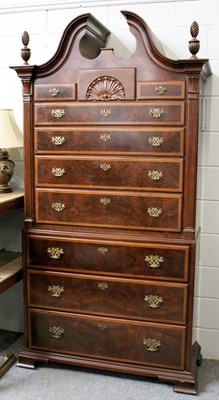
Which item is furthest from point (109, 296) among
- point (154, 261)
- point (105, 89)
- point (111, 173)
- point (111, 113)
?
point (105, 89)

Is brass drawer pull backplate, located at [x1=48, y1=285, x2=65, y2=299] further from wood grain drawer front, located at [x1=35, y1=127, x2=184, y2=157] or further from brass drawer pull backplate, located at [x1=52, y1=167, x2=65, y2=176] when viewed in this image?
wood grain drawer front, located at [x1=35, y1=127, x2=184, y2=157]

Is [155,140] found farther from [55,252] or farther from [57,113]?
[55,252]

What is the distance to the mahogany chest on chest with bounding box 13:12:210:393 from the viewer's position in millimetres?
2406

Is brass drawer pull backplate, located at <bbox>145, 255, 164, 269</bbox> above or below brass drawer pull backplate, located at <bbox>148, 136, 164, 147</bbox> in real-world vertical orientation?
below

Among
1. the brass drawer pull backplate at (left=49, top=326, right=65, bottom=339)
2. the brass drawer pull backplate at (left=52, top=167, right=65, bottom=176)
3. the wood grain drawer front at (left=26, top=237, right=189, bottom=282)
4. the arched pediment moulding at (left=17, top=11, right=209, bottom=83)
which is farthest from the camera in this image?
the brass drawer pull backplate at (left=49, top=326, right=65, bottom=339)

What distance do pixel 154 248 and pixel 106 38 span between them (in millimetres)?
1365

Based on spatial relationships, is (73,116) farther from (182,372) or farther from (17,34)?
(182,372)

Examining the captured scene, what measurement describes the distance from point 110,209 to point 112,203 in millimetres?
36

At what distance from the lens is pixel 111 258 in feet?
8.39

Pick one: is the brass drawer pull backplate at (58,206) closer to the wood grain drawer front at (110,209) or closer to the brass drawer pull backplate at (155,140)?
the wood grain drawer front at (110,209)

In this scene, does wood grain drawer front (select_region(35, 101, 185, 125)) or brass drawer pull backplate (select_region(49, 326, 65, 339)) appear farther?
brass drawer pull backplate (select_region(49, 326, 65, 339))

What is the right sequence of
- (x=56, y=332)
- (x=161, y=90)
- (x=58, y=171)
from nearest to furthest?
(x=161, y=90)
(x=58, y=171)
(x=56, y=332)

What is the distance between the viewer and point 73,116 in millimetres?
2533

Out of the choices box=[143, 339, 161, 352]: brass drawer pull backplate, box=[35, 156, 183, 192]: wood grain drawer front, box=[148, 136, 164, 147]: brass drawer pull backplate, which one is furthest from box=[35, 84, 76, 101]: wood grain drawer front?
box=[143, 339, 161, 352]: brass drawer pull backplate
